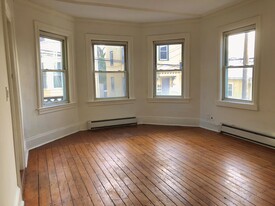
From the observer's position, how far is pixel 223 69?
195 inches

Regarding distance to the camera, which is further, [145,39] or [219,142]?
[145,39]

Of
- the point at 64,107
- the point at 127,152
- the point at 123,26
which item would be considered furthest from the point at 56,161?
the point at 123,26

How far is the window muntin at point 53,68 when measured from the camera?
4.52 metres

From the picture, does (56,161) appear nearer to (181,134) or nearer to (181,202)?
(181,202)

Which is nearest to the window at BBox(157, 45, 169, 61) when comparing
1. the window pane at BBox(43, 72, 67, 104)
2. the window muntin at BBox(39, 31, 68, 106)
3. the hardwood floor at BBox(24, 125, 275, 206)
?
the hardwood floor at BBox(24, 125, 275, 206)

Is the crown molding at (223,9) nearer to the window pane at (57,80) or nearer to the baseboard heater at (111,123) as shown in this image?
the baseboard heater at (111,123)

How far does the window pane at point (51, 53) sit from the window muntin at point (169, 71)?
7.50ft

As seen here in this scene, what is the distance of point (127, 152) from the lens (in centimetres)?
398

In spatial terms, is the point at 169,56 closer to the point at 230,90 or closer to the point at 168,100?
the point at 168,100

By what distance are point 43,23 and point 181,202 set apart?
151 inches


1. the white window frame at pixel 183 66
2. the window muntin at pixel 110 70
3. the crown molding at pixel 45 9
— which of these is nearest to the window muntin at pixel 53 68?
the crown molding at pixel 45 9

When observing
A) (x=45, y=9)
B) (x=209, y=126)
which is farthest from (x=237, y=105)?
(x=45, y=9)

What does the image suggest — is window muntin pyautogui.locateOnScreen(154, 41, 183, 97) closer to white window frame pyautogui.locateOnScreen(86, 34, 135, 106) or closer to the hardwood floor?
white window frame pyautogui.locateOnScreen(86, 34, 135, 106)

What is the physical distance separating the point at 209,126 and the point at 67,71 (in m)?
3.39
